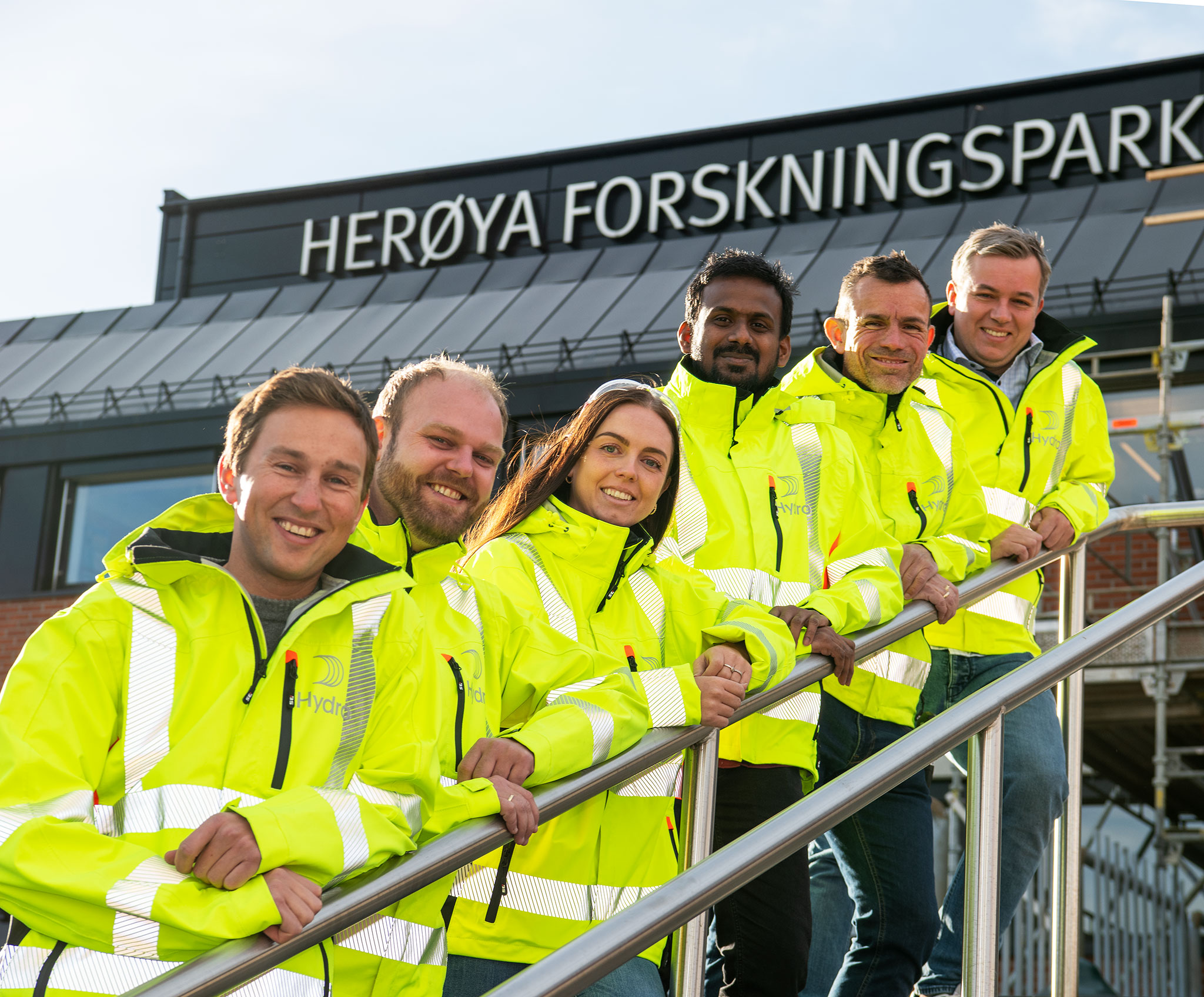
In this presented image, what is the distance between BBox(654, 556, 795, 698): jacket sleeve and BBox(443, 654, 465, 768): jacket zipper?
404 mm

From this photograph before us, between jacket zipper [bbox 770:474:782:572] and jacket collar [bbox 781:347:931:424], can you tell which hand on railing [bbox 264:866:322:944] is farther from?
jacket collar [bbox 781:347:931:424]

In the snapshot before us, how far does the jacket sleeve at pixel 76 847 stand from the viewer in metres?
1.60

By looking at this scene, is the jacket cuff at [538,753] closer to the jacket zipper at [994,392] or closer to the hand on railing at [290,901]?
the hand on railing at [290,901]

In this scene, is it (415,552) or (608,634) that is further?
(608,634)

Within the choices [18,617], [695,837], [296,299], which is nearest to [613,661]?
[695,837]

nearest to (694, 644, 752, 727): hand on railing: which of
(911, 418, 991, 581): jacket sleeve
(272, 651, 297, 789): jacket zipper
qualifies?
(272, 651, 297, 789): jacket zipper

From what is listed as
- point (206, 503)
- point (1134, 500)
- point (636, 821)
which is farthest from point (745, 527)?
point (1134, 500)

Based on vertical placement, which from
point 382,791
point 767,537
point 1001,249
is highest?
point 1001,249

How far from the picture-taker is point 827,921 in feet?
9.87

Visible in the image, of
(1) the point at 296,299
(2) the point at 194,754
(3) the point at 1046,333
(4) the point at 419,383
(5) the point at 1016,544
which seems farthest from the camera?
(1) the point at 296,299

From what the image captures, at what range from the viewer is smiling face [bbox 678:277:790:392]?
3.09 meters

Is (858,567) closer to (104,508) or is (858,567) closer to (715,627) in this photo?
(715,627)

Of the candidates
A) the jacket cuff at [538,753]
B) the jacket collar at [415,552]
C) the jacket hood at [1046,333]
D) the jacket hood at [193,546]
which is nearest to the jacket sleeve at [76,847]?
the jacket hood at [193,546]

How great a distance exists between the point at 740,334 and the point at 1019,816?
121cm
